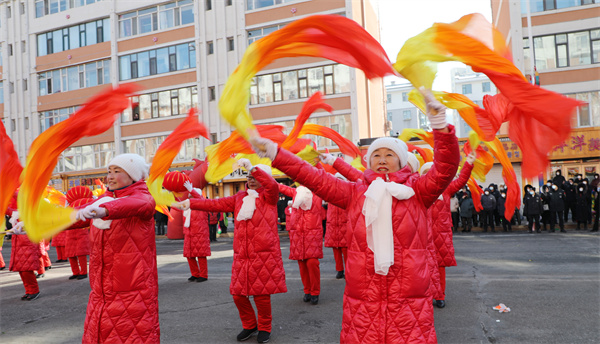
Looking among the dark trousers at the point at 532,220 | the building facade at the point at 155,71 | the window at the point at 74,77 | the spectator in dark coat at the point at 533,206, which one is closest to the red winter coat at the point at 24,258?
the spectator in dark coat at the point at 533,206

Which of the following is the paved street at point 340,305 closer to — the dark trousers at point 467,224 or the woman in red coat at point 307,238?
the woman in red coat at point 307,238

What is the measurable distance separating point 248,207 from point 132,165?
166 centimetres

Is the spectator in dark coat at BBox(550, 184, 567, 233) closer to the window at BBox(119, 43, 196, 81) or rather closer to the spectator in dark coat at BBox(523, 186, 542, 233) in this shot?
the spectator in dark coat at BBox(523, 186, 542, 233)

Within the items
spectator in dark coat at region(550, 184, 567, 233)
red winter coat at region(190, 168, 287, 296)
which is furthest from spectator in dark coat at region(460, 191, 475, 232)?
red winter coat at region(190, 168, 287, 296)

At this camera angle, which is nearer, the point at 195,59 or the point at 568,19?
the point at 568,19

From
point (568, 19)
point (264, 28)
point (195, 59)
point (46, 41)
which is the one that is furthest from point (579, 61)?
point (46, 41)

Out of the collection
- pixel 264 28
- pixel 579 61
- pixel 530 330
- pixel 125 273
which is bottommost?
pixel 530 330

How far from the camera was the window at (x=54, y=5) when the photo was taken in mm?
32906

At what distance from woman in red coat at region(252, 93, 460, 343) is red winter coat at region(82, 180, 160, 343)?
155 centimetres

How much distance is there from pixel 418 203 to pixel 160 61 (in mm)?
30023

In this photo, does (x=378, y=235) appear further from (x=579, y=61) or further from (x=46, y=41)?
(x=46, y=41)

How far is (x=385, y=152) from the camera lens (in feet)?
11.1

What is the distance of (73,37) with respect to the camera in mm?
33406

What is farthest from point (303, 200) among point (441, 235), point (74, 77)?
point (74, 77)
